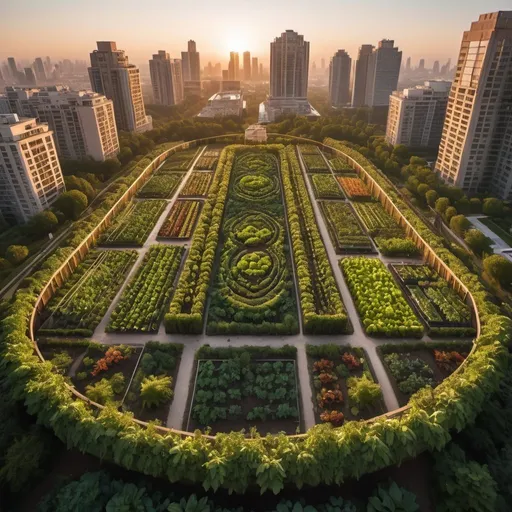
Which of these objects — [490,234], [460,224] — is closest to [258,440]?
[460,224]

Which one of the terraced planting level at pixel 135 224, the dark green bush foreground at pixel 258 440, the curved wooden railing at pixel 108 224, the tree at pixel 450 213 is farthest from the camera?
the tree at pixel 450 213

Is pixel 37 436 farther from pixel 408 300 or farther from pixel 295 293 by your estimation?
pixel 408 300

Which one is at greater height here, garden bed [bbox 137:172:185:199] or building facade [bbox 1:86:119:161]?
building facade [bbox 1:86:119:161]

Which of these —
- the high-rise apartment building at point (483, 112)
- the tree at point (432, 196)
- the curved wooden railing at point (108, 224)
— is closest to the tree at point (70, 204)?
the curved wooden railing at point (108, 224)

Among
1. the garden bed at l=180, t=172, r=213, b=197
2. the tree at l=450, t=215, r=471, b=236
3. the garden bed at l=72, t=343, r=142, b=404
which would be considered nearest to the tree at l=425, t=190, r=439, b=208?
the tree at l=450, t=215, r=471, b=236

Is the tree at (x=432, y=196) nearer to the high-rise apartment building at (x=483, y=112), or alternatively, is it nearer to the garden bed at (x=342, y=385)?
the high-rise apartment building at (x=483, y=112)

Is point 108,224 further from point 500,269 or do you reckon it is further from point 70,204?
point 500,269

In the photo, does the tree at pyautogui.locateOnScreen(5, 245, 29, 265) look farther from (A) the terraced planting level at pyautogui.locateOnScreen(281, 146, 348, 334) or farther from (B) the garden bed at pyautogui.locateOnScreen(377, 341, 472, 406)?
(B) the garden bed at pyautogui.locateOnScreen(377, 341, 472, 406)

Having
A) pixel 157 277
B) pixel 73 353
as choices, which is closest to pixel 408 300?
pixel 157 277
